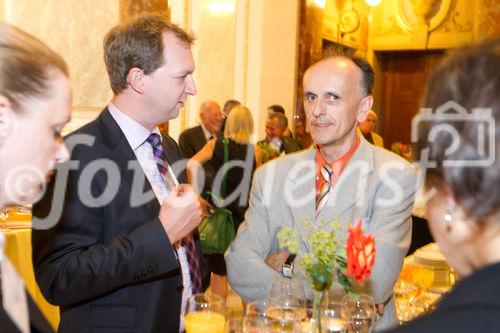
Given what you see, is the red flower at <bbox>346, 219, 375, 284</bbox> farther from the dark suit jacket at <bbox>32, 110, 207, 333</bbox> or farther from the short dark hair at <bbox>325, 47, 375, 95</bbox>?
the short dark hair at <bbox>325, 47, 375, 95</bbox>

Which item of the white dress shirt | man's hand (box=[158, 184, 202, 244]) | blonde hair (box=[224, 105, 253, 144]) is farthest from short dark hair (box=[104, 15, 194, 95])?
blonde hair (box=[224, 105, 253, 144])

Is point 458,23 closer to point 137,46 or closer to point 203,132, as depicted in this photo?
point 203,132

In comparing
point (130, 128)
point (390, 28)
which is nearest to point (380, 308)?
point (130, 128)

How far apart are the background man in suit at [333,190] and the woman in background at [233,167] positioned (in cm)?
298

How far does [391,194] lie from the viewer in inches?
85.7

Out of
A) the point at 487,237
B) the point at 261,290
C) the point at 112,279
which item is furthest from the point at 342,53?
the point at 487,237

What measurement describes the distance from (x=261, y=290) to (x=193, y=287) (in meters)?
0.23

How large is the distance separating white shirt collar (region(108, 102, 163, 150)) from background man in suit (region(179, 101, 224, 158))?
448 cm

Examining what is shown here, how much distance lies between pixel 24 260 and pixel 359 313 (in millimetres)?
2679

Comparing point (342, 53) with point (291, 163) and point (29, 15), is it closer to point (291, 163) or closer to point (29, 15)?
point (291, 163)

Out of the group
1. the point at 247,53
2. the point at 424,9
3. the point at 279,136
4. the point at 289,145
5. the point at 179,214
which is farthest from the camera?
the point at 424,9

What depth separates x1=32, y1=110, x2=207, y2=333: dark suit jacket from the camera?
176 cm

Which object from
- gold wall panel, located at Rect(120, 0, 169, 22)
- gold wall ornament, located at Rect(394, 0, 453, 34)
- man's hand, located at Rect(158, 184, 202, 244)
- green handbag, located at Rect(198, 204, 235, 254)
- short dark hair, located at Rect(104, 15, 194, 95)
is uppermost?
gold wall ornament, located at Rect(394, 0, 453, 34)

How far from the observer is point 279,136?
299 inches
